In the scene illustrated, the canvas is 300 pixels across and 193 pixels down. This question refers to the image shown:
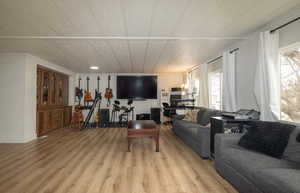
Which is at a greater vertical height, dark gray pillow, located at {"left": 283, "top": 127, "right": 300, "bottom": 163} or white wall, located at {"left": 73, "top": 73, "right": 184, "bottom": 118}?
white wall, located at {"left": 73, "top": 73, "right": 184, "bottom": 118}

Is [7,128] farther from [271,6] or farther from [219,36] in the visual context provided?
[271,6]

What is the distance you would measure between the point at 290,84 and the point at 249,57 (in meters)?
0.99

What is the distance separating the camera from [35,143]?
4.34 meters

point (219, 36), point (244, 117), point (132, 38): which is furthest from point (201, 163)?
point (132, 38)

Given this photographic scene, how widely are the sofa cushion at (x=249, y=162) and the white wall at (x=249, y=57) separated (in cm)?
142

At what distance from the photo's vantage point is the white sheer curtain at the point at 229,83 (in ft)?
12.2

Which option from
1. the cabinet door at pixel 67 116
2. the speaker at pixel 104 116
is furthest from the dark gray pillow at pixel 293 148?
the cabinet door at pixel 67 116

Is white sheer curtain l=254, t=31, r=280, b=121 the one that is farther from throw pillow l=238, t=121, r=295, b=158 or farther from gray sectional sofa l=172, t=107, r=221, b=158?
gray sectional sofa l=172, t=107, r=221, b=158

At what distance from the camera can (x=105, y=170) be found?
2.70m

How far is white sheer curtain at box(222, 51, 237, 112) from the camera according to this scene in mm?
3731

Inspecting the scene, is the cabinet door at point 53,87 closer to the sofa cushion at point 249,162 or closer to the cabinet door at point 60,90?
the cabinet door at point 60,90

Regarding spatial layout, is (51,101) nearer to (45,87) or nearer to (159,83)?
(45,87)

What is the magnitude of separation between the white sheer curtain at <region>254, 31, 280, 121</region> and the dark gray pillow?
0.69m

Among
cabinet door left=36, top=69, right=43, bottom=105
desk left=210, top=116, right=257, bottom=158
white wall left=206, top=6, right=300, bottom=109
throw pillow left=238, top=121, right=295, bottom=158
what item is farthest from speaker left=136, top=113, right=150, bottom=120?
throw pillow left=238, top=121, right=295, bottom=158
